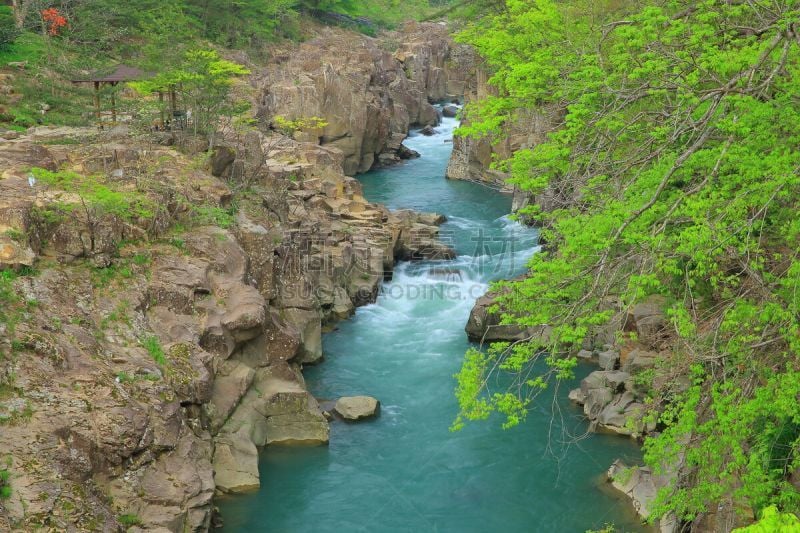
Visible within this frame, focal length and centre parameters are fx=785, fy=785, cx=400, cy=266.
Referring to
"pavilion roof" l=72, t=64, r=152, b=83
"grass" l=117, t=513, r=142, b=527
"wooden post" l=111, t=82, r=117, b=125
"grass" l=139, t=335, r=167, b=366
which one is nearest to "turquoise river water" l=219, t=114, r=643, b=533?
"grass" l=117, t=513, r=142, b=527

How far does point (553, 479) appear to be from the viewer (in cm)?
1739

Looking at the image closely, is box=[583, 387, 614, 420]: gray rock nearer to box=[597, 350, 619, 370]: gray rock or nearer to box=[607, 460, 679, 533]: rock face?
box=[597, 350, 619, 370]: gray rock

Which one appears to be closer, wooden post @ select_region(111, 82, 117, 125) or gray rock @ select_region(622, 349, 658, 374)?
gray rock @ select_region(622, 349, 658, 374)

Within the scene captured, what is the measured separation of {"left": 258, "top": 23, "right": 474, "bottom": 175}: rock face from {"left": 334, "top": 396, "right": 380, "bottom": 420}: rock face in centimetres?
2331

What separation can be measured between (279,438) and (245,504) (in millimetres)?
2528

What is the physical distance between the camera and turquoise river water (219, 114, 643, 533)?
16172 mm

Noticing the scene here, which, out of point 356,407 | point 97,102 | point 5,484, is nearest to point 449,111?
point 97,102

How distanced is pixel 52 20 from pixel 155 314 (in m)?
23.0

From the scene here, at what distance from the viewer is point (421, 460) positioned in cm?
1830

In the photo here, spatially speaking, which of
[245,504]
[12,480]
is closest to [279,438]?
[245,504]

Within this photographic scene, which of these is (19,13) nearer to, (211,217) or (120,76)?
(120,76)

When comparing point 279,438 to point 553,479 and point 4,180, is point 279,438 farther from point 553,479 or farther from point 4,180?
point 4,180

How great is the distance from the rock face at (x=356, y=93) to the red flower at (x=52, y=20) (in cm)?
1066

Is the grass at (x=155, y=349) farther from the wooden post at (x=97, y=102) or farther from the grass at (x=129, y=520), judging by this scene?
the wooden post at (x=97, y=102)
